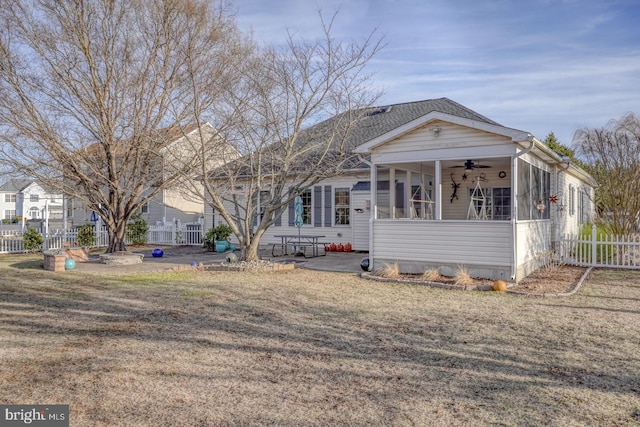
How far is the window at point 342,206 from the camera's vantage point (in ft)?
52.3

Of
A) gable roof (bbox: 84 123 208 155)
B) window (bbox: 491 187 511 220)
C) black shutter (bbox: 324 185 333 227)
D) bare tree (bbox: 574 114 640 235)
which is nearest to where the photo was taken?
bare tree (bbox: 574 114 640 235)

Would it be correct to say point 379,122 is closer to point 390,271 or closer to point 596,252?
point 596,252

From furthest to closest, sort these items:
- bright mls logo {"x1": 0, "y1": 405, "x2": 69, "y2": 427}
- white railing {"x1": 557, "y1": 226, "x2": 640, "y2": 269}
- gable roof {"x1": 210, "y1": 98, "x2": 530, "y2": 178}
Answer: white railing {"x1": 557, "y1": 226, "x2": 640, "y2": 269} → gable roof {"x1": 210, "y1": 98, "x2": 530, "y2": 178} → bright mls logo {"x1": 0, "y1": 405, "x2": 69, "y2": 427}

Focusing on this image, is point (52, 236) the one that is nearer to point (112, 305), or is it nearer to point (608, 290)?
point (112, 305)

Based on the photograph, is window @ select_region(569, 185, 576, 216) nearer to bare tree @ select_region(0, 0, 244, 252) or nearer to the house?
the house

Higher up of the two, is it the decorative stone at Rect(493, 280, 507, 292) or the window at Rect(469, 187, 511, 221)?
the window at Rect(469, 187, 511, 221)

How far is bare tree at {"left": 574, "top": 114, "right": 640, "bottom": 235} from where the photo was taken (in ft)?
40.9

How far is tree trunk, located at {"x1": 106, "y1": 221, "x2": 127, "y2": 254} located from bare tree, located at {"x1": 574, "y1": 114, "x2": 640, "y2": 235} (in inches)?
578

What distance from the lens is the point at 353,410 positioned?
3381 millimetres

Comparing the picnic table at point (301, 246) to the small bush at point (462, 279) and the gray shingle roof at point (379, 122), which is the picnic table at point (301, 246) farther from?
the small bush at point (462, 279)

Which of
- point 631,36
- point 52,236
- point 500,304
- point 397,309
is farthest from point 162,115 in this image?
point 631,36

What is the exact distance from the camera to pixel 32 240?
17.6 meters

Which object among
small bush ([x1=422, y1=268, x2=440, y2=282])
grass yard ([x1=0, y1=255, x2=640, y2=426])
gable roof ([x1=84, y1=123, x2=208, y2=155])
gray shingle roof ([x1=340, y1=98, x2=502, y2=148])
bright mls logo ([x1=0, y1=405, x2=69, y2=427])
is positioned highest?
gray shingle roof ([x1=340, y1=98, x2=502, y2=148])

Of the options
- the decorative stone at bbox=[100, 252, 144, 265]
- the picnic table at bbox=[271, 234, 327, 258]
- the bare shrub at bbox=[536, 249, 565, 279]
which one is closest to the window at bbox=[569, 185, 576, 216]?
the bare shrub at bbox=[536, 249, 565, 279]
